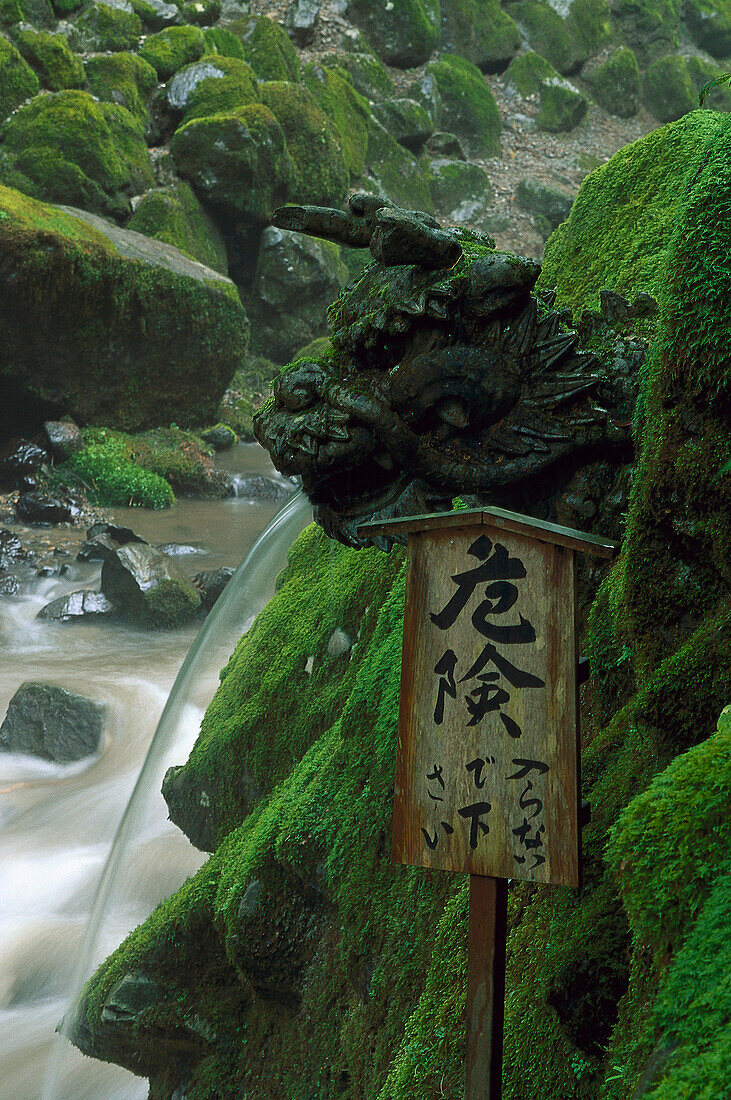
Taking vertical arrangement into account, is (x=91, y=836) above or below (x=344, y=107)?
below

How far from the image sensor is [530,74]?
72.0 ft

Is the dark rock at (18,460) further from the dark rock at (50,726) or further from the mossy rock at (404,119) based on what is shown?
the mossy rock at (404,119)

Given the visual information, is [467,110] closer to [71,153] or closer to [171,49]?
[171,49]

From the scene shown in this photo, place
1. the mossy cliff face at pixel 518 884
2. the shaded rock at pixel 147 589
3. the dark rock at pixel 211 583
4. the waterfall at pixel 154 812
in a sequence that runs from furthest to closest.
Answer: the dark rock at pixel 211 583, the shaded rock at pixel 147 589, the waterfall at pixel 154 812, the mossy cliff face at pixel 518 884

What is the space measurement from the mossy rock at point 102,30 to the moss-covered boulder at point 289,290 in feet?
14.7

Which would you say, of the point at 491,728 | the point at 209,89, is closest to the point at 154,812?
the point at 491,728

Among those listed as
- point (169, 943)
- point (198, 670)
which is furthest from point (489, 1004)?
point (198, 670)

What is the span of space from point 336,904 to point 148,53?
1788 cm

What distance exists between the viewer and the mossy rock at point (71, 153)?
46.3ft

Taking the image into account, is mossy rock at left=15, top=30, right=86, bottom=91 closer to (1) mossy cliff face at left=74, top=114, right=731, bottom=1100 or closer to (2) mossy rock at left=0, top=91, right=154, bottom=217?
(2) mossy rock at left=0, top=91, right=154, bottom=217

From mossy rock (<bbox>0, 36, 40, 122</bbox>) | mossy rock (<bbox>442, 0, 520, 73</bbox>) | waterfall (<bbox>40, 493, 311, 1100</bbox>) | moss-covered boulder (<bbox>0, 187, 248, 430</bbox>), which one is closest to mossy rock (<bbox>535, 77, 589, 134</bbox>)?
mossy rock (<bbox>442, 0, 520, 73</bbox>)

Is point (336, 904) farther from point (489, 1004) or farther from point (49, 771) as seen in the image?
point (49, 771)

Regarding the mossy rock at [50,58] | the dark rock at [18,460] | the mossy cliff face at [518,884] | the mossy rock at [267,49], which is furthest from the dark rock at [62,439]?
the mossy rock at [267,49]

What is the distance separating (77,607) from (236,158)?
975cm
